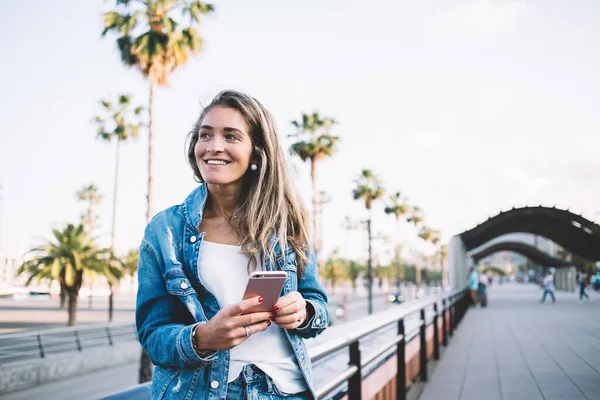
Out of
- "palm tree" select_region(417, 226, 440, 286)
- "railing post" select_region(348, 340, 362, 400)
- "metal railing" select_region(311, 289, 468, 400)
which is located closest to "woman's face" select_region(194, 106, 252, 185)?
"metal railing" select_region(311, 289, 468, 400)

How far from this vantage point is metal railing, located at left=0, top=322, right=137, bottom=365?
13494 mm

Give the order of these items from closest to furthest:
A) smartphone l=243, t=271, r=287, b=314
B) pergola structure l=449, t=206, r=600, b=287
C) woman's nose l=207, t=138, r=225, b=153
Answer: smartphone l=243, t=271, r=287, b=314 → woman's nose l=207, t=138, r=225, b=153 → pergola structure l=449, t=206, r=600, b=287

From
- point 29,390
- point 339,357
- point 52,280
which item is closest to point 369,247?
point 52,280

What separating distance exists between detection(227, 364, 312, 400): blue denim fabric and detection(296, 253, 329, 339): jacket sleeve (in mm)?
179

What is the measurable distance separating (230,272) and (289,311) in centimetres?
22

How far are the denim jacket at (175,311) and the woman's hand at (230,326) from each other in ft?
0.15

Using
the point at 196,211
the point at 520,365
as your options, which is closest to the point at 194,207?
→ the point at 196,211

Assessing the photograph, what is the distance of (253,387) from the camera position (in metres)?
1.48

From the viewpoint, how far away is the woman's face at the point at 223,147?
1.61 metres

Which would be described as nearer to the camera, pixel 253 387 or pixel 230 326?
pixel 230 326

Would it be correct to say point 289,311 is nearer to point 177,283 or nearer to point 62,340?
point 177,283

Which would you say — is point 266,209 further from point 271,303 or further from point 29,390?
point 29,390

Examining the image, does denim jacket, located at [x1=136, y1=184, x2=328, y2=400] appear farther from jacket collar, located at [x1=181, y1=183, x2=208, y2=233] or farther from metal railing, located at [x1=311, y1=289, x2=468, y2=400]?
metal railing, located at [x1=311, y1=289, x2=468, y2=400]

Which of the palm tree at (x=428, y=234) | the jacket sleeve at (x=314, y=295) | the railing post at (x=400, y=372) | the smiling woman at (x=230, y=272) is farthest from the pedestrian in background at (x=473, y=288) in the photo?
the palm tree at (x=428, y=234)
